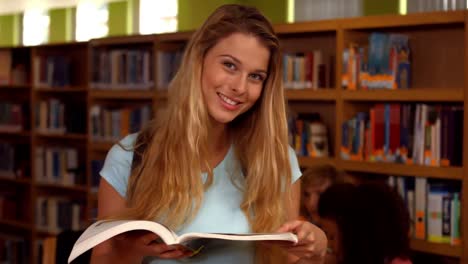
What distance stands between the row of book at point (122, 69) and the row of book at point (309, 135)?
1520 mm

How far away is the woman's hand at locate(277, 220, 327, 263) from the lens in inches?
55.2

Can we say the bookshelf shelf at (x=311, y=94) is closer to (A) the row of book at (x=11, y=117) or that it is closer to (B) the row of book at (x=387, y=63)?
(B) the row of book at (x=387, y=63)

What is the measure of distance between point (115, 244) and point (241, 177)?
37 centimetres

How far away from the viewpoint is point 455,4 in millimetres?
4691

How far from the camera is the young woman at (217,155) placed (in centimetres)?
158

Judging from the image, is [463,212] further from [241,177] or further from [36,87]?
[36,87]

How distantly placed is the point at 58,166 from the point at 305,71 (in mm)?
3157

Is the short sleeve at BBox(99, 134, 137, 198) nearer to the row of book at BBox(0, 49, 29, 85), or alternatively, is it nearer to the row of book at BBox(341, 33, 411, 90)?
the row of book at BBox(341, 33, 411, 90)

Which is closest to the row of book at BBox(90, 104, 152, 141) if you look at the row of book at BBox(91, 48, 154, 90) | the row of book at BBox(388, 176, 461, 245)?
the row of book at BBox(91, 48, 154, 90)

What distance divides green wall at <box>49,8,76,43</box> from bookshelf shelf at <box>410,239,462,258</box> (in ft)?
30.3

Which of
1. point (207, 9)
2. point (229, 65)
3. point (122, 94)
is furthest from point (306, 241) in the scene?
point (207, 9)

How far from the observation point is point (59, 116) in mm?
6660

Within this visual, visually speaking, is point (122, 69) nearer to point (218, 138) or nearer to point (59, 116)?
point (59, 116)

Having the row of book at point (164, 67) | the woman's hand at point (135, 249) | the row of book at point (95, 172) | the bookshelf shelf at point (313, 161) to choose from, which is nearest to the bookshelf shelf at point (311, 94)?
the bookshelf shelf at point (313, 161)
